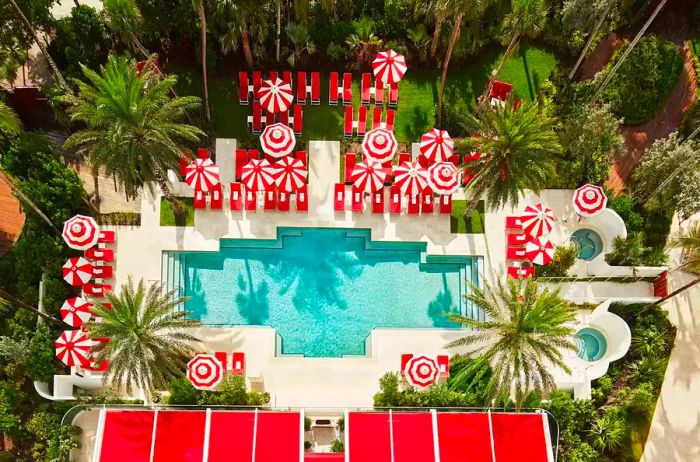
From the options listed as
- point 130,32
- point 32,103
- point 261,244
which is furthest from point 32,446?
point 130,32

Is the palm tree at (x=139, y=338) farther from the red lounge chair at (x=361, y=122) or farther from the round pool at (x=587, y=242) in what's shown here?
the round pool at (x=587, y=242)

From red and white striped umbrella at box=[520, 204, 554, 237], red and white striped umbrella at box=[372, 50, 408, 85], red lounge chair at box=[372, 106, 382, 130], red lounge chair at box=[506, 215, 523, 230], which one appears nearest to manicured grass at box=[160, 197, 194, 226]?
red lounge chair at box=[372, 106, 382, 130]

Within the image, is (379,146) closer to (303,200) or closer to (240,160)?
(303,200)

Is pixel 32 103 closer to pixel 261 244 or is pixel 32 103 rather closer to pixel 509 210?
pixel 261 244

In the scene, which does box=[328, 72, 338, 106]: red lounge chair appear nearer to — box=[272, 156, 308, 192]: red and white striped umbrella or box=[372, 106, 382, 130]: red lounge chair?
box=[372, 106, 382, 130]: red lounge chair

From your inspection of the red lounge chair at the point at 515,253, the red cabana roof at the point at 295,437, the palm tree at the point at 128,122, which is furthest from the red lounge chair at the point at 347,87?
the red cabana roof at the point at 295,437
